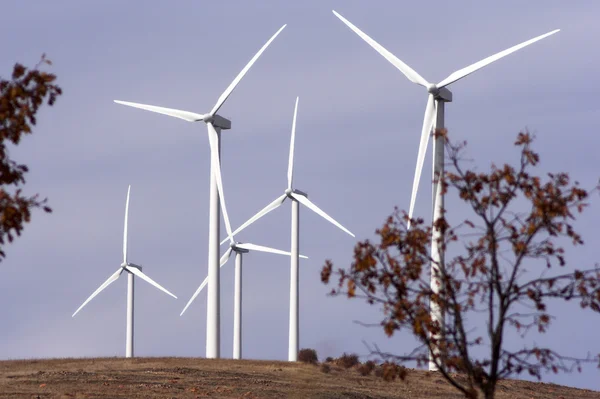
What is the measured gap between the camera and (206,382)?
5497 cm

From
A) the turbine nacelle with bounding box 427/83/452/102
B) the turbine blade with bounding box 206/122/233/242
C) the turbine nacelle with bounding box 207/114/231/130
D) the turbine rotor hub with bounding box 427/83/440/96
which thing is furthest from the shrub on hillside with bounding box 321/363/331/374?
the turbine nacelle with bounding box 207/114/231/130

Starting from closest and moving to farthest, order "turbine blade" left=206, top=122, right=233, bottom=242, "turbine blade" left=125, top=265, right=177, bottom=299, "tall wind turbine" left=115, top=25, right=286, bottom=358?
"turbine blade" left=206, top=122, right=233, bottom=242, "tall wind turbine" left=115, top=25, right=286, bottom=358, "turbine blade" left=125, top=265, right=177, bottom=299

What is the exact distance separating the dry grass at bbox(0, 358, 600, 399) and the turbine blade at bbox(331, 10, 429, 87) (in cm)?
1803

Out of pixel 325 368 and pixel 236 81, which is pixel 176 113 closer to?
pixel 236 81

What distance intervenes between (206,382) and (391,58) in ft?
75.9

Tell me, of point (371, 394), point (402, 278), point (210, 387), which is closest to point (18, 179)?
point (402, 278)

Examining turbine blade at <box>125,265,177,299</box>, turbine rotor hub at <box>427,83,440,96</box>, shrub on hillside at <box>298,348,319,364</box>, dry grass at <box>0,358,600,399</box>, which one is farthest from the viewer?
turbine blade at <box>125,265,177,299</box>

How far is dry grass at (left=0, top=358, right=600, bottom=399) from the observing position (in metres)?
50.5

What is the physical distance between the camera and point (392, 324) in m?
27.2

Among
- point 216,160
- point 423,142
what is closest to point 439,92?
point 423,142

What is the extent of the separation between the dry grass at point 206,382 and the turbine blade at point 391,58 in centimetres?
1803

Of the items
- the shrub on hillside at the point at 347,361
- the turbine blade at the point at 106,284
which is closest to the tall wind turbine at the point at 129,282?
the turbine blade at the point at 106,284

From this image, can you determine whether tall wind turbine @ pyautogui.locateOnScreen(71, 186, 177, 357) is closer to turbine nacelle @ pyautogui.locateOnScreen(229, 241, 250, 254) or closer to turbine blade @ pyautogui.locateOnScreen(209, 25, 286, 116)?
turbine nacelle @ pyautogui.locateOnScreen(229, 241, 250, 254)

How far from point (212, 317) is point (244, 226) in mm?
11619
